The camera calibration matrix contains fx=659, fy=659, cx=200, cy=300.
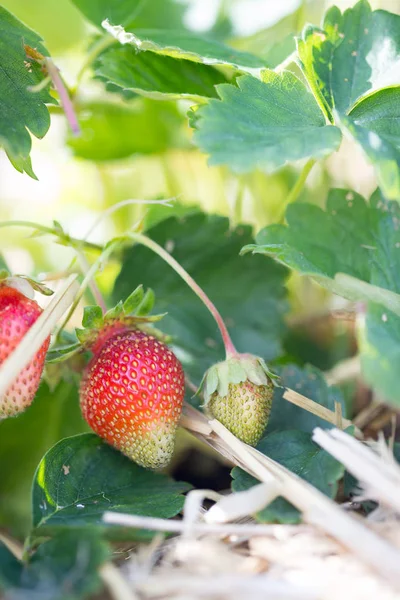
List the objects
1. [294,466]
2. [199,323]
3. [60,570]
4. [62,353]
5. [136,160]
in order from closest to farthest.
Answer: [60,570]
[294,466]
[62,353]
[199,323]
[136,160]

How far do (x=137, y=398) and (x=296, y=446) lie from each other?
17 cm

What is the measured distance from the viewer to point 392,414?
2.70 feet

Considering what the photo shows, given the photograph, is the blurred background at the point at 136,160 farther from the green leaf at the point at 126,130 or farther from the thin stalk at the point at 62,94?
the thin stalk at the point at 62,94

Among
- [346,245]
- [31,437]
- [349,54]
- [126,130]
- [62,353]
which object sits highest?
[349,54]

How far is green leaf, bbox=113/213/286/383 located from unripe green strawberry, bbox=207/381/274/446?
28 cm

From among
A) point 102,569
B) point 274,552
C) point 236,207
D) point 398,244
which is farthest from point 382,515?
point 236,207

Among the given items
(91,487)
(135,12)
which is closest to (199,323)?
(91,487)

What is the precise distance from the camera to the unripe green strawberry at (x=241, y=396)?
2.19 ft

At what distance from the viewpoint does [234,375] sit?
2.21 feet

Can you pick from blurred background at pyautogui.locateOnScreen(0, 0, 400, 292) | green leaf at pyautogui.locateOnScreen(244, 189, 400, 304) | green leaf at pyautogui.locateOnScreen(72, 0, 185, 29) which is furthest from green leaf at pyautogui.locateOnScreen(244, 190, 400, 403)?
green leaf at pyautogui.locateOnScreen(72, 0, 185, 29)

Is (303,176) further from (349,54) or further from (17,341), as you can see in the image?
(17,341)

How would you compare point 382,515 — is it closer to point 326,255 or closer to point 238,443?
point 238,443

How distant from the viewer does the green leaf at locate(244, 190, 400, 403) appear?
68 centimetres

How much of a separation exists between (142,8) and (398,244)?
2.05 ft
